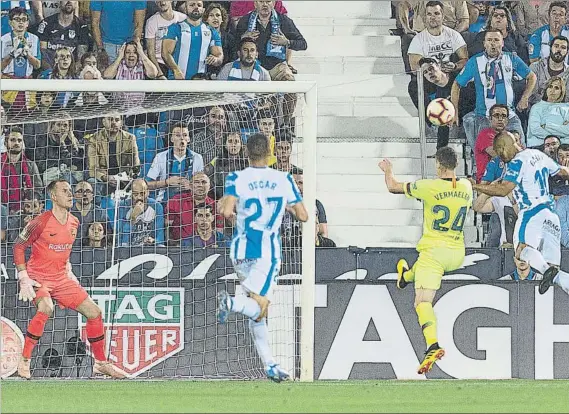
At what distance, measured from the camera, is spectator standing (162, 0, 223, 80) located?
13.7 meters

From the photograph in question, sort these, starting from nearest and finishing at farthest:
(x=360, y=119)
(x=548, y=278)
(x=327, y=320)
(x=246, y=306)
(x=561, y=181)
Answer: (x=246, y=306) → (x=548, y=278) → (x=327, y=320) → (x=561, y=181) → (x=360, y=119)

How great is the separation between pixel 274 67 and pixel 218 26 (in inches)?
30.6

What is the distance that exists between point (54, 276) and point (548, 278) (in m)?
4.33

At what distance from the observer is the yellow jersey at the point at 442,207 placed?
411 inches

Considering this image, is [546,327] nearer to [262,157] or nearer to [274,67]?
[262,157]

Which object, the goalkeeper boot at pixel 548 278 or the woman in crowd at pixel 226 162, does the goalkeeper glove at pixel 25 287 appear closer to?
the woman in crowd at pixel 226 162

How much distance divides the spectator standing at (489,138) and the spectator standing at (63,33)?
4416 millimetres

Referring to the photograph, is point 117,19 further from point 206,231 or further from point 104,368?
point 104,368

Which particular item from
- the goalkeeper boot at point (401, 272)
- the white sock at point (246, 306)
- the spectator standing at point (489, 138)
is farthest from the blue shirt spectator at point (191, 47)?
the white sock at point (246, 306)

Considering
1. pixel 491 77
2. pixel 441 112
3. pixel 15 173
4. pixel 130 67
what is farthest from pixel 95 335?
pixel 491 77

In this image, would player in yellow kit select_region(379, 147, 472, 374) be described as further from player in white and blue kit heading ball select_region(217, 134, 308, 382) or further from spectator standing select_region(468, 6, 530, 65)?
spectator standing select_region(468, 6, 530, 65)

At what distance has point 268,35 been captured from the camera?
1396 centimetres

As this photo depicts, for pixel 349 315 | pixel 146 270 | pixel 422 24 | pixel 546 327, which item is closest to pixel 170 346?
pixel 146 270

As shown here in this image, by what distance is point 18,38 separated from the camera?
13.6 m
